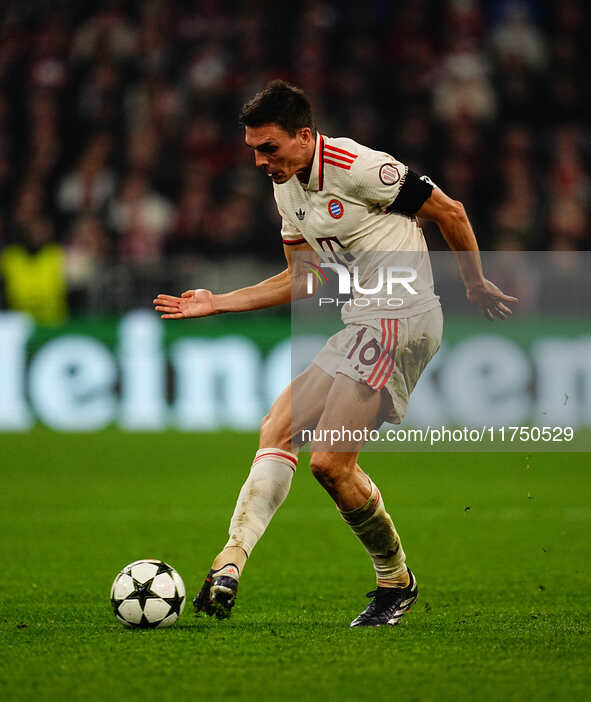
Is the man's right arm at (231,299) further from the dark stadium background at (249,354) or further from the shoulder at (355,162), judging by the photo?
the dark stadium background at (249,354)

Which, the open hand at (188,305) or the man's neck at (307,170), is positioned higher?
the man's neck at (307,170)

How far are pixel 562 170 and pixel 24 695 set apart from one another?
10.9 meters

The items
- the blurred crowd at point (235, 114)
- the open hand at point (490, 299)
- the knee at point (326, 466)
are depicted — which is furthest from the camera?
the blurred crowd at point (235, 114)

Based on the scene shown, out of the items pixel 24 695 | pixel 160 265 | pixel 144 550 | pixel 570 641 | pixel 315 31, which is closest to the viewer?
pixel 24 695

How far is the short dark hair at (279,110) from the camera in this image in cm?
477

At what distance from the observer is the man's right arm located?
505cm

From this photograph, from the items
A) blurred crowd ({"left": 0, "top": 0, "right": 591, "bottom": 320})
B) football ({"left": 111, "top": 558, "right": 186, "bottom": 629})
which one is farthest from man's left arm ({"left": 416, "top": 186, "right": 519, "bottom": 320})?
blurred crowd ({"left": 0, "top": 0, "right": 591, "bottom": 320})

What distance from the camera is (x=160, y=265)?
1253 cm

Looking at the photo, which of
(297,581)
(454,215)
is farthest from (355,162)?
(297,581)

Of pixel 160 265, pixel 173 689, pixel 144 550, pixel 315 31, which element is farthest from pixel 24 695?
pixel 315 31

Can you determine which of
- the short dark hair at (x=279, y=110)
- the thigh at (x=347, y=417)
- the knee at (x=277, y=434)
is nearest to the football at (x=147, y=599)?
the knee at (x=277, y=434)

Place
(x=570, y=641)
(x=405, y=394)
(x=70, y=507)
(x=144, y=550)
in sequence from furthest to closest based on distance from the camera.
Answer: (x=70, y=507) < (x=144, y=550) < (x=405, y=394) < (x=570, y=641)

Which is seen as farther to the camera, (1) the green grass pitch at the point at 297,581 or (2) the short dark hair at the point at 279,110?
(2) the short dark hair at the point at 279,110

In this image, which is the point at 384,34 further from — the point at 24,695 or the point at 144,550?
the point at 24,695
